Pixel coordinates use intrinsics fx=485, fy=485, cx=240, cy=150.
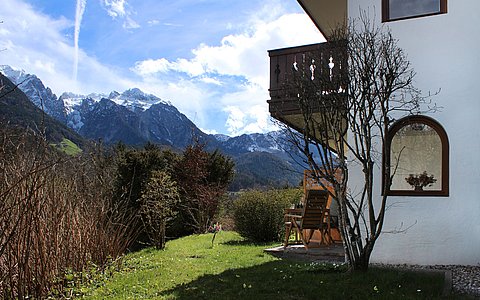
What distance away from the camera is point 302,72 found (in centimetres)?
792

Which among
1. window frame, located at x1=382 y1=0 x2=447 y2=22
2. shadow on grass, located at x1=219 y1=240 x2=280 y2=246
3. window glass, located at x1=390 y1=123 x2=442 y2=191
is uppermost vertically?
window frame, located at x1=382 y1=0 x2=447 y2=22

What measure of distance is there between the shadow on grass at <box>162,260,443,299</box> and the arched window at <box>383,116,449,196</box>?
1598mm

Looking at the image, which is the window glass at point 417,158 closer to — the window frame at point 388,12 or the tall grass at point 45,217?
the window frame at point 388,12

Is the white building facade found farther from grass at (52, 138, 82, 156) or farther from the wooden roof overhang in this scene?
grass at (52, 138, 82, 156)

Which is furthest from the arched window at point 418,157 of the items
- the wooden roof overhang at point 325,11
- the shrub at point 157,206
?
the shrub at point 157,206

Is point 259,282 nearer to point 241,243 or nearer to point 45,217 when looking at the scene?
point 45,217

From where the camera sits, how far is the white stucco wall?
7.50 m

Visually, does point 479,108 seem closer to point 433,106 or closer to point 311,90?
point 433,106

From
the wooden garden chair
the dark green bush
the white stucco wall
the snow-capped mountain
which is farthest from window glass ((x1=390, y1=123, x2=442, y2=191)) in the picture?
the snow-capped mountain

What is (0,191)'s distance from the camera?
4.66 m

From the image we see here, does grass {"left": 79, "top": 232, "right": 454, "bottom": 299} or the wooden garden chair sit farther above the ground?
the wooden garden chair

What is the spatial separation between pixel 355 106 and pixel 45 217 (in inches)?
175

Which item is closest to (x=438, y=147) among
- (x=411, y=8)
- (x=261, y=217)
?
(x=411, y=8)

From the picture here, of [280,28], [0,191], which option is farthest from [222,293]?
[280,28]
